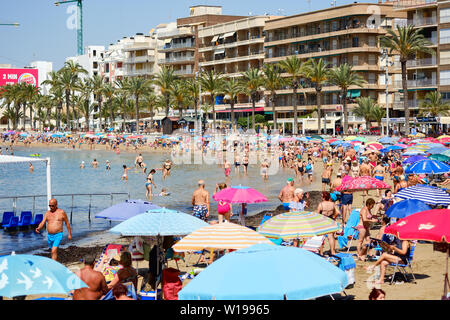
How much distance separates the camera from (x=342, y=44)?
72.8 metres

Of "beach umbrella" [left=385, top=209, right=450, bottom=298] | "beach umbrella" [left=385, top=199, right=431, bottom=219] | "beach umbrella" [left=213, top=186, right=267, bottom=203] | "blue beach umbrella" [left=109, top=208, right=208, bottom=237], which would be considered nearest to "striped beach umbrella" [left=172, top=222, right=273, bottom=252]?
"blue beach umbrella" [left=109, top=208, right=208, bottom=237]

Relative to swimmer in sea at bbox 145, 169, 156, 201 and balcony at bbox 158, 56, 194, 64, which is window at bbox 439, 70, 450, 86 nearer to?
swimmer in sea at bbox 145, 169, 156, 201

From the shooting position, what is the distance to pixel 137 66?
10912 cm

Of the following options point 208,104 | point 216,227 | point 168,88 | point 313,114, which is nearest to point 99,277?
point 216,227

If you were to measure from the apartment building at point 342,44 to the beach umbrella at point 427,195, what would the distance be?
54.6 meters

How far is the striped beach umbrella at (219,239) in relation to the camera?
8.87 meters

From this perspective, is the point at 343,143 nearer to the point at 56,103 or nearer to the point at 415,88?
the point at 415,88

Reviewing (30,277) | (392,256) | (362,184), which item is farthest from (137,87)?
(30,277)

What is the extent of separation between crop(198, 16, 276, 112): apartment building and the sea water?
1173 inches

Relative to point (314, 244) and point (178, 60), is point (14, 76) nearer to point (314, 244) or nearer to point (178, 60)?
point (178, 60)

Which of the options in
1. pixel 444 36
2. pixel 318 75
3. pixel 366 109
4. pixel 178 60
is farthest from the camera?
pixel 178 60

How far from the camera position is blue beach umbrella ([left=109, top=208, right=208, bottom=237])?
32.8 feet

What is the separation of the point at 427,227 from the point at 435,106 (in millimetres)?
52700
